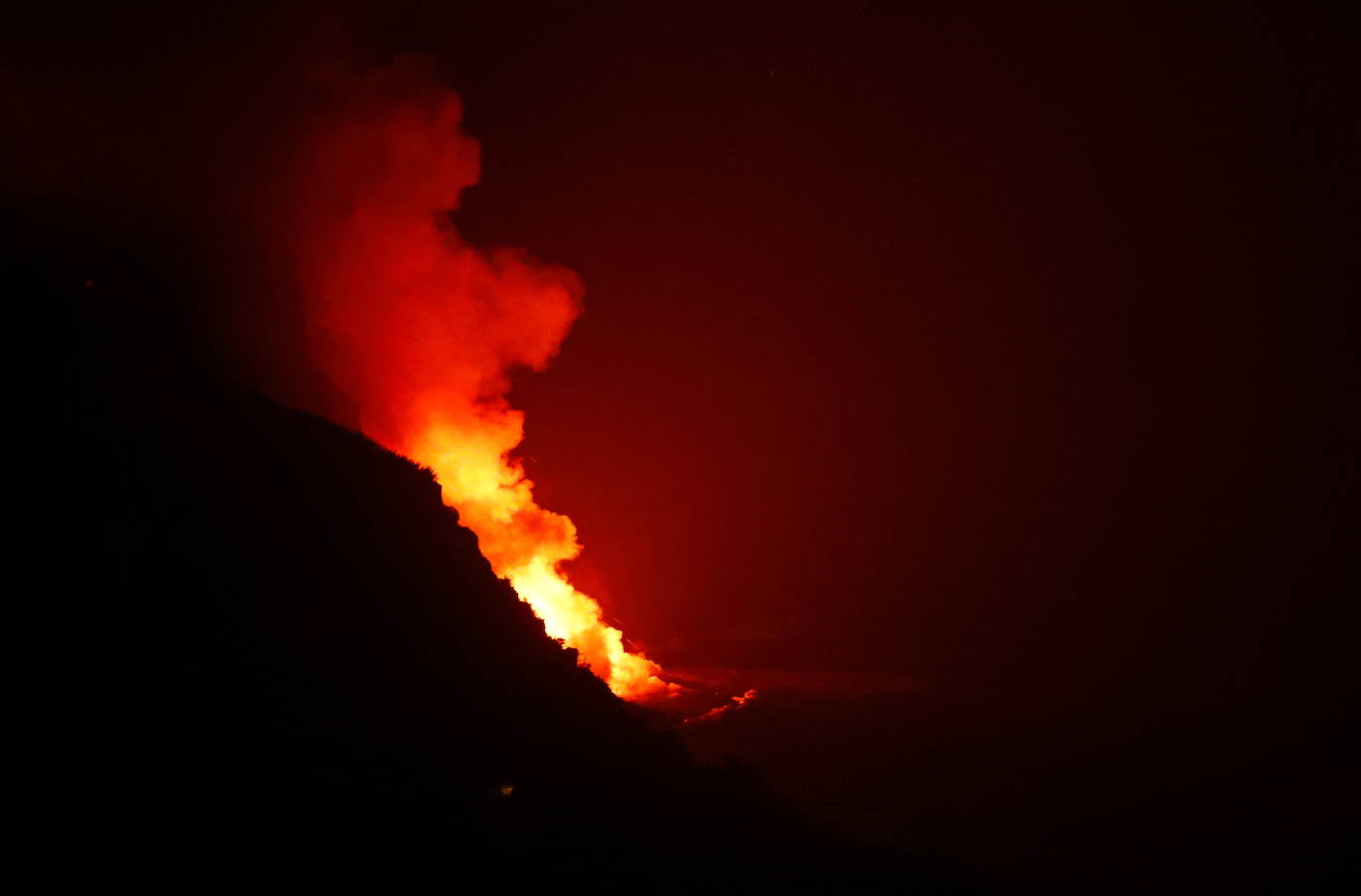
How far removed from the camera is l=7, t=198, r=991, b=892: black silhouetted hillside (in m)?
9.05

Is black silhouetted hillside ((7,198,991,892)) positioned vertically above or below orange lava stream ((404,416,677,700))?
below

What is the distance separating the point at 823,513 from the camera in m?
156

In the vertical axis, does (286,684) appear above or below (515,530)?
below

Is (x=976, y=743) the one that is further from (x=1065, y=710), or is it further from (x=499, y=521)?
(x=499, y=521)

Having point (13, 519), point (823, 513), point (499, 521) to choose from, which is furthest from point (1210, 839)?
point (823, 513)

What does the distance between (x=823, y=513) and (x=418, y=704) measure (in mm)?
146721

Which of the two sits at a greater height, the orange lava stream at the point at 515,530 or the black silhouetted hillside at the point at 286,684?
the orange lava stream at the point at 515,530

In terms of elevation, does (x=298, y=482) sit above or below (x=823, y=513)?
below

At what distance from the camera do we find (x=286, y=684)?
11539 mm

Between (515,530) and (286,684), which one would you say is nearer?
(286,684)

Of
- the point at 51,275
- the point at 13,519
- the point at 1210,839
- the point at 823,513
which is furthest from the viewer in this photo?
the point at 823,513

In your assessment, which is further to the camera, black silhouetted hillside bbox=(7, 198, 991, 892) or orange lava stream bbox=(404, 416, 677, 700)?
orange lava stream bbox=(404, 416, 677, 700)

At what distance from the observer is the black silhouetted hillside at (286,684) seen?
356 inches

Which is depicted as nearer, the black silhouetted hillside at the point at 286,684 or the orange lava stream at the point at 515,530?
the black silhouetted hillside at the point at 286,684
